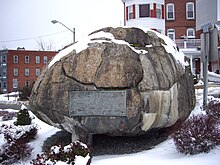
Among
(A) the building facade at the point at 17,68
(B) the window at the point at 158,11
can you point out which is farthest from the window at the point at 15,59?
(B) the window at the point at 158,11

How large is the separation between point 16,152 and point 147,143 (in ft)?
10.8

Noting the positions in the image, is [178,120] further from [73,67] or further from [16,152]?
[16,152]

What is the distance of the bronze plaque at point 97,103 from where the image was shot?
314 inches

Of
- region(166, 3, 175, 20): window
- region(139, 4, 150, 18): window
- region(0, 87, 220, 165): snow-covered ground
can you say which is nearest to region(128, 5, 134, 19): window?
region(139, 4, 150, 18): window

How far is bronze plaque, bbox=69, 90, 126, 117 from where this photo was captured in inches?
314

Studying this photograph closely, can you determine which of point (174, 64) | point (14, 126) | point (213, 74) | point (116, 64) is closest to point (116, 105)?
point (116, 64)

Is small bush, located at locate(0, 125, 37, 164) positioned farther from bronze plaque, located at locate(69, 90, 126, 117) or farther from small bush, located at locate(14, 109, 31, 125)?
bronze plaque, located at locate(69, 90, 126, 117)

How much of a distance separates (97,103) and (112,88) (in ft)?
1.60

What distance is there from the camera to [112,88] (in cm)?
805

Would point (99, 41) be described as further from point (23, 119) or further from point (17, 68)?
point (17, 68)

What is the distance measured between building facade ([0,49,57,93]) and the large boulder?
1974 inches

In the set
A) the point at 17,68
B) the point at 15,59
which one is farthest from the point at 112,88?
the point at 15,59

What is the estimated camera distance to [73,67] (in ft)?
27.4

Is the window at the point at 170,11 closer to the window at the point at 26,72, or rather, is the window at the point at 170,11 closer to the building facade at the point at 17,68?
the building facade at the point at 17,68
